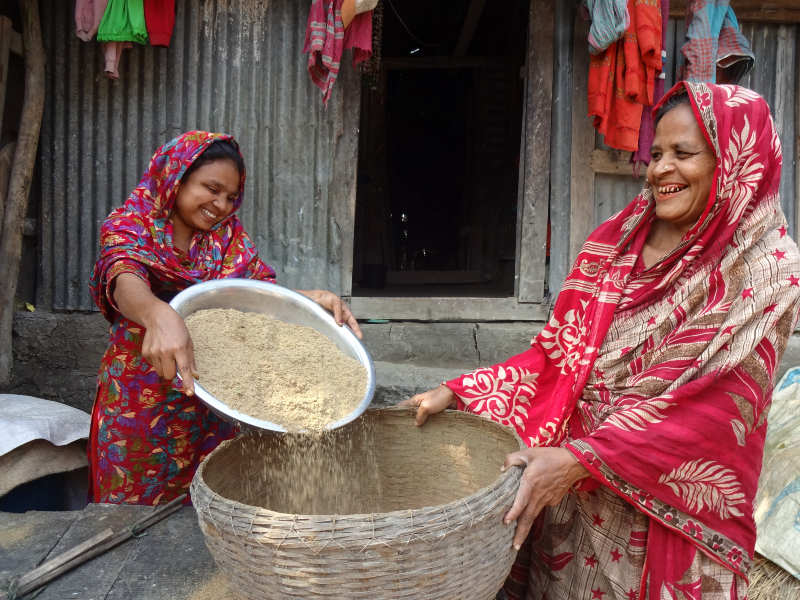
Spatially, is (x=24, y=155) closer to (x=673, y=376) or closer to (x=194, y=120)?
(x=194, y=120)

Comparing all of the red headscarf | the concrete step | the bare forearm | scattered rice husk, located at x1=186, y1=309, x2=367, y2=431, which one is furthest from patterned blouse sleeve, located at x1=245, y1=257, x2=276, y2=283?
the concrete step

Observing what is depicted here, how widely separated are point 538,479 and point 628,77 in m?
2.60

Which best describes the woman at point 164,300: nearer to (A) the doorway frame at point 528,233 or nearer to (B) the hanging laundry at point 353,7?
(B) the hanging laundry at point 353,7

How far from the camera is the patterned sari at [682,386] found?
132cm

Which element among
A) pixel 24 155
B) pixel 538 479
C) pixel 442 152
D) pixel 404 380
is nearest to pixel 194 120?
pixel 24 155

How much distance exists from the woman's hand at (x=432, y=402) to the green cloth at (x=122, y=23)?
2583 millimetres

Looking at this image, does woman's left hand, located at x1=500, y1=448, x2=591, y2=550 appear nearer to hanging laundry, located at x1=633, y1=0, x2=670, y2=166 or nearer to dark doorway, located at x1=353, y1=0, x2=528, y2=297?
hanging laundry, located at x1=633, y1=0, x2=670, y2=166

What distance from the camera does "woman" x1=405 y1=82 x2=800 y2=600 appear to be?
1.32 m

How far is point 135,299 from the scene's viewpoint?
162 centimetres

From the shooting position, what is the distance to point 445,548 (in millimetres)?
1035

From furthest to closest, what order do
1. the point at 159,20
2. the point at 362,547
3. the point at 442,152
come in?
the point at 442,152 → the point at 159,20 → the point at 362,547

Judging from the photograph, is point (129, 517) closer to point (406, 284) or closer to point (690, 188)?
point (690, 188)

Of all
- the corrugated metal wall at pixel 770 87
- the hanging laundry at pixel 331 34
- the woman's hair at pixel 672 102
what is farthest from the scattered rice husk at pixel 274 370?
the corrugated metal wall at pixel 770 87

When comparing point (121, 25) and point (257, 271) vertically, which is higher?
point (121, 25)
